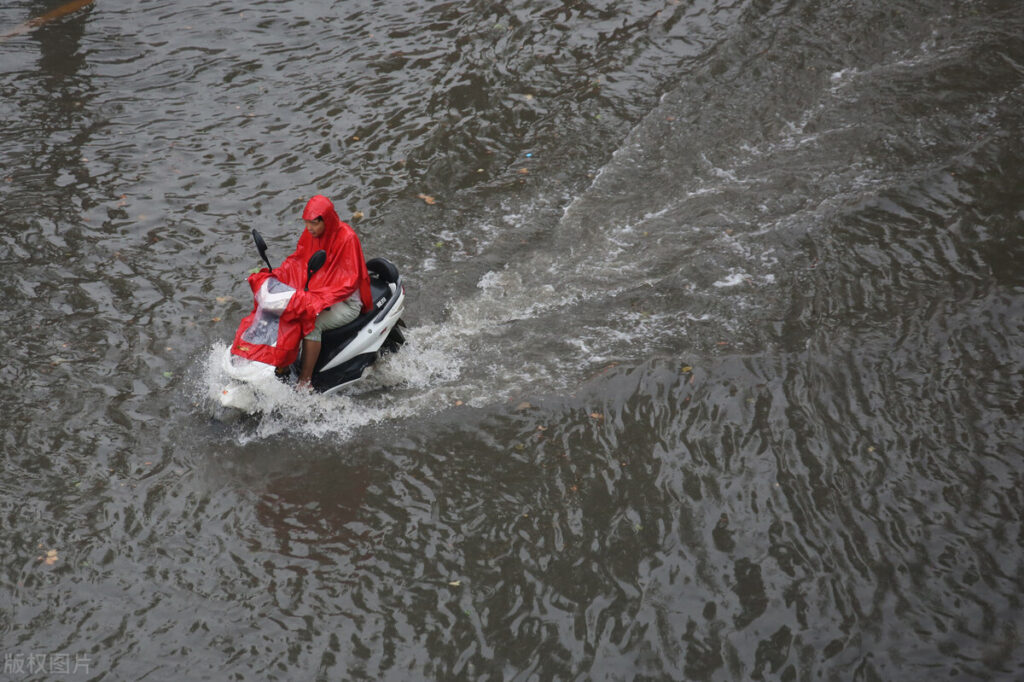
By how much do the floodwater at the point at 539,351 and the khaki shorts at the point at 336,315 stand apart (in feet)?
2.02

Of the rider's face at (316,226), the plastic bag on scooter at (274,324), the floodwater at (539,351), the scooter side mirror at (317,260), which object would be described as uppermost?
the rider's face at (316,226)

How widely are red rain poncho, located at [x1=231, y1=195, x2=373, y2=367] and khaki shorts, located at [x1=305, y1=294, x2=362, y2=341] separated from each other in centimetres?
8

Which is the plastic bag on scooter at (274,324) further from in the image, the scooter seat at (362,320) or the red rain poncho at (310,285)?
the scooter seat at (362,320)

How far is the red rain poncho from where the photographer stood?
6938 millimetres

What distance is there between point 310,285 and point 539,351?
7.31 ft

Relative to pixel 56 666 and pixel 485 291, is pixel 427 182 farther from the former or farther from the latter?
pixel 56 666

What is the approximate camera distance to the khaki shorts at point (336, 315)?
7.27m

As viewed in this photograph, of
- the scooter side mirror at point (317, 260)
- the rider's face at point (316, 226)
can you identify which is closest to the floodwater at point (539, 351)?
the scooter side mirror at point (317, 260)

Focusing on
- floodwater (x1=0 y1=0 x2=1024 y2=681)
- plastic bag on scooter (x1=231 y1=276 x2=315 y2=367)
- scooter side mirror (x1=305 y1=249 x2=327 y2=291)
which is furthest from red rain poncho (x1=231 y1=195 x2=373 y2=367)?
floodwater (x1=0 y1=0 x2=1024 y2=681)

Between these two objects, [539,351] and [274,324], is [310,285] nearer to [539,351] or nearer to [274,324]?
[274,324]

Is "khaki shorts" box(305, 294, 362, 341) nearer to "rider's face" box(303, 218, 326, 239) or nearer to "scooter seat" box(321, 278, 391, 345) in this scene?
"scooter seat" box(321, 278, 391, 345)

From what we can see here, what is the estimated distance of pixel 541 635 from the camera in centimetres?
577

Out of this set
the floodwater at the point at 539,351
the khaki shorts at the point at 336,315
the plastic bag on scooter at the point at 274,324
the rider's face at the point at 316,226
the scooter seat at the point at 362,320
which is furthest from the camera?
the scooter seat at the point at 362,320

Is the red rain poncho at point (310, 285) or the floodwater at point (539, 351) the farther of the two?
the red rain poncho at point (310, 285)
